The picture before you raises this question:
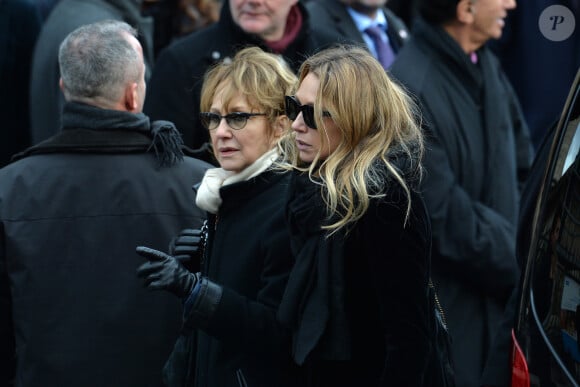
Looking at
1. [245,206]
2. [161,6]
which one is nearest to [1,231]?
[245,206]

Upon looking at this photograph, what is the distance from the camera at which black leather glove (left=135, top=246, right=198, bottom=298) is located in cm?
352

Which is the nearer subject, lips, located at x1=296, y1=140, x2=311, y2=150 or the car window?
the car window

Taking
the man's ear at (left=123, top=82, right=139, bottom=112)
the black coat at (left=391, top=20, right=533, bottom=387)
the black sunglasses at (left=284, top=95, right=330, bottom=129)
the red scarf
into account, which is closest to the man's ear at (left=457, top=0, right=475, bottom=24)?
the black coat at (left=391, top=20, right=533, bottom=387)

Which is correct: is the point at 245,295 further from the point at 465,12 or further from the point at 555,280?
the point at 465,12

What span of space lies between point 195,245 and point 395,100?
0.94 m

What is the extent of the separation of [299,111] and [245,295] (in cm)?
62

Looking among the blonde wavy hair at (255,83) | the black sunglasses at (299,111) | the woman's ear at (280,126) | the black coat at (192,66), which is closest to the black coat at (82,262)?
the blonde wavy hair at (255,83)

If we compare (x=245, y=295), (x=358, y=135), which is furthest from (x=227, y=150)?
(x=358, y=135)

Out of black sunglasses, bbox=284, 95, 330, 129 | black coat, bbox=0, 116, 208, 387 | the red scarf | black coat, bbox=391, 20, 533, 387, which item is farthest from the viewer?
the red scarf

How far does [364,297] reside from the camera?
132 inches

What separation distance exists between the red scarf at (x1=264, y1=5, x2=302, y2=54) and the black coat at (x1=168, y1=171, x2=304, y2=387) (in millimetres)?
2072

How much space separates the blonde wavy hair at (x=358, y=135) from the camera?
130 inches

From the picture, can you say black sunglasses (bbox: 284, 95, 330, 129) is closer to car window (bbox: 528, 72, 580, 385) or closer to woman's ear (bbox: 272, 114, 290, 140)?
woman's ear (bbox: 272, 114, 290, 140)

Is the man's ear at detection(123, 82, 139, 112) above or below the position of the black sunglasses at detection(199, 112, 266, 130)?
below
